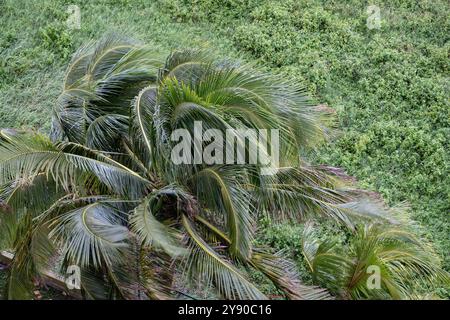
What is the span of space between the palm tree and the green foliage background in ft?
11.2

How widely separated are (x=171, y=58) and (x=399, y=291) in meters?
3.10

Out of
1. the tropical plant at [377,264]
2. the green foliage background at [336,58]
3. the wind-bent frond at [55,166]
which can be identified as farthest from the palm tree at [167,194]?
the green foliage background at [336,58]

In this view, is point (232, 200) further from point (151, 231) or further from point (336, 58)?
point (336, 58)

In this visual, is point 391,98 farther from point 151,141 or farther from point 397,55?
point 151,141

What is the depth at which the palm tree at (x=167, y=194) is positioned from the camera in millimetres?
6277

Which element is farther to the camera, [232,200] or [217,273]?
[232,200]

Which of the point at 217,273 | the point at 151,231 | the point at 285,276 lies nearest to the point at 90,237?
the point at 151,231

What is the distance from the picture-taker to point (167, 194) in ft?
22.3

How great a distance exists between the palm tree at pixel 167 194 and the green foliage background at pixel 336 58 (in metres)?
3.42

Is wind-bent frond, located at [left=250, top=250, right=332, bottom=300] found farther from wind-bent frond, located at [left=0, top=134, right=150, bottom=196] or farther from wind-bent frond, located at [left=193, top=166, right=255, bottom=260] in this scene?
wind-bent frond, located at [left=0, top=134, right=150, bottom=196]

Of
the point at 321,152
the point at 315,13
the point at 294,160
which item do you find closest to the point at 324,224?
the point at 321,152

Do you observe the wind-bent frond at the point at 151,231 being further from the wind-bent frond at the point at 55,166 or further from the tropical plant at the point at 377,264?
the tropical plant at the point at 377,264

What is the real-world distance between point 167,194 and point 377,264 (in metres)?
2.05
